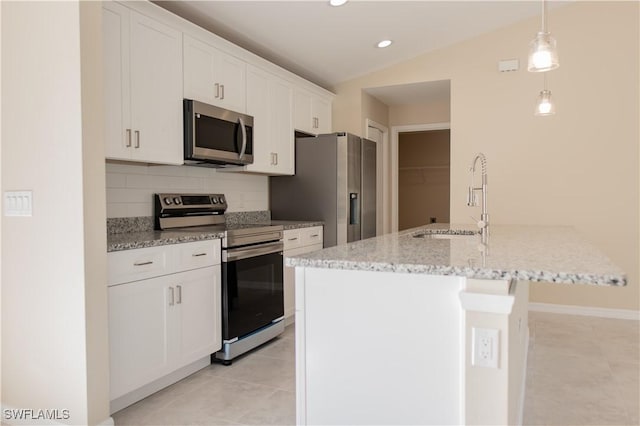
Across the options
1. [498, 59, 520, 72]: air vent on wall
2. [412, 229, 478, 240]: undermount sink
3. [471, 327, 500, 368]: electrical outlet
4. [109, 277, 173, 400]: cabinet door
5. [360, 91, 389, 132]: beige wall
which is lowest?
[109, 277, 173, 400]: cabinet door

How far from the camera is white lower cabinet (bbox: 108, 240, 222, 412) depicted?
2.27 metres

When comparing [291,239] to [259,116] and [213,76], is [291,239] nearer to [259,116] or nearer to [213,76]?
[259,116]

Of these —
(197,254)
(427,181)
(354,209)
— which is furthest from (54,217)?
(427,181)

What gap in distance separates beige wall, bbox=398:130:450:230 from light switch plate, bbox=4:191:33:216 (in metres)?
6.80

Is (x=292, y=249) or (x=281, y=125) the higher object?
(x=281, y=125)

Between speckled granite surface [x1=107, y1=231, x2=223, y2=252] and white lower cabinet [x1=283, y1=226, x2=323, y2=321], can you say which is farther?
white lower cabinet [x1=283, y1=226, x2=323, y2=321]

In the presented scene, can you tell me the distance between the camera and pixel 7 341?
2260mm

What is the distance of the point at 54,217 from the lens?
2.10 meters

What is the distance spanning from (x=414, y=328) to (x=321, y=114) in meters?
3.69

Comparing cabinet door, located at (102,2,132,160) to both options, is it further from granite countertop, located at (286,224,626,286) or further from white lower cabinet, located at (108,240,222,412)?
granite countertop, located at (286,224,626,286)

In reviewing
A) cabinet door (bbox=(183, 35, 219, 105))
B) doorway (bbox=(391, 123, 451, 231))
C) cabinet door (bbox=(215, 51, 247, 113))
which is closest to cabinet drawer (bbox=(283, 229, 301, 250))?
cabinet door (bbox=(215, 51, 247, 113))

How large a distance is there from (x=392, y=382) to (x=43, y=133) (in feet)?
6.13

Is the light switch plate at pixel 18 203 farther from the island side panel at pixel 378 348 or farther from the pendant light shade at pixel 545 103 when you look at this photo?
the pendant light shade at pixel 545 103

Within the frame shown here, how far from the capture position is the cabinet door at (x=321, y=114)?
4797 mm
